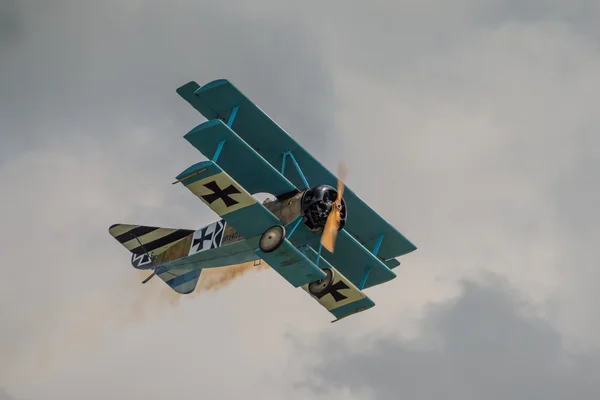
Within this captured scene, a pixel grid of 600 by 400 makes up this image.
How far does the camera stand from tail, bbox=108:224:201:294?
34906 mm

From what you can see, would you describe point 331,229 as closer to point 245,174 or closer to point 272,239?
point 272,239

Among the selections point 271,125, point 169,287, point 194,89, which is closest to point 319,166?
point 271,125

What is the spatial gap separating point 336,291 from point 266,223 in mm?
3304

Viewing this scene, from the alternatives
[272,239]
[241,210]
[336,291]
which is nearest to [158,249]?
[336,291]

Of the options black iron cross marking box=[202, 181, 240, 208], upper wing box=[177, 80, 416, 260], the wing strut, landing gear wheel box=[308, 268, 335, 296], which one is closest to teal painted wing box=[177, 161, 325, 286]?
black iron cross marking box=[202, 181, 240, 208]

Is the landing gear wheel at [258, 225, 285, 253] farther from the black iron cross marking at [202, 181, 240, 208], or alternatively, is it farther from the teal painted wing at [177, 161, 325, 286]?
the black iron cross marking at [202, 181, 240, 208]

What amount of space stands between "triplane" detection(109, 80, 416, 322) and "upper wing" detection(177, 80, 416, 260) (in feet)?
0.08

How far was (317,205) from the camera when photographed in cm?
3086

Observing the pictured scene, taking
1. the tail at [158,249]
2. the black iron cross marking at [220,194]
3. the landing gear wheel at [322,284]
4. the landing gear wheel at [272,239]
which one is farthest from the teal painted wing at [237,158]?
the tail at [158,249]

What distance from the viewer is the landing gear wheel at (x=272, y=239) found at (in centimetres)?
3030

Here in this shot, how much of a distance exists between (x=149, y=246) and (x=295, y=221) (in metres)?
5.82

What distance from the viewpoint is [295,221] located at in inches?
1232

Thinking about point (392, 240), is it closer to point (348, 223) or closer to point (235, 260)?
point (348, 223)

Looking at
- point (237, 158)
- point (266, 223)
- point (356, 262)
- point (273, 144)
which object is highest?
point (273, 144)
